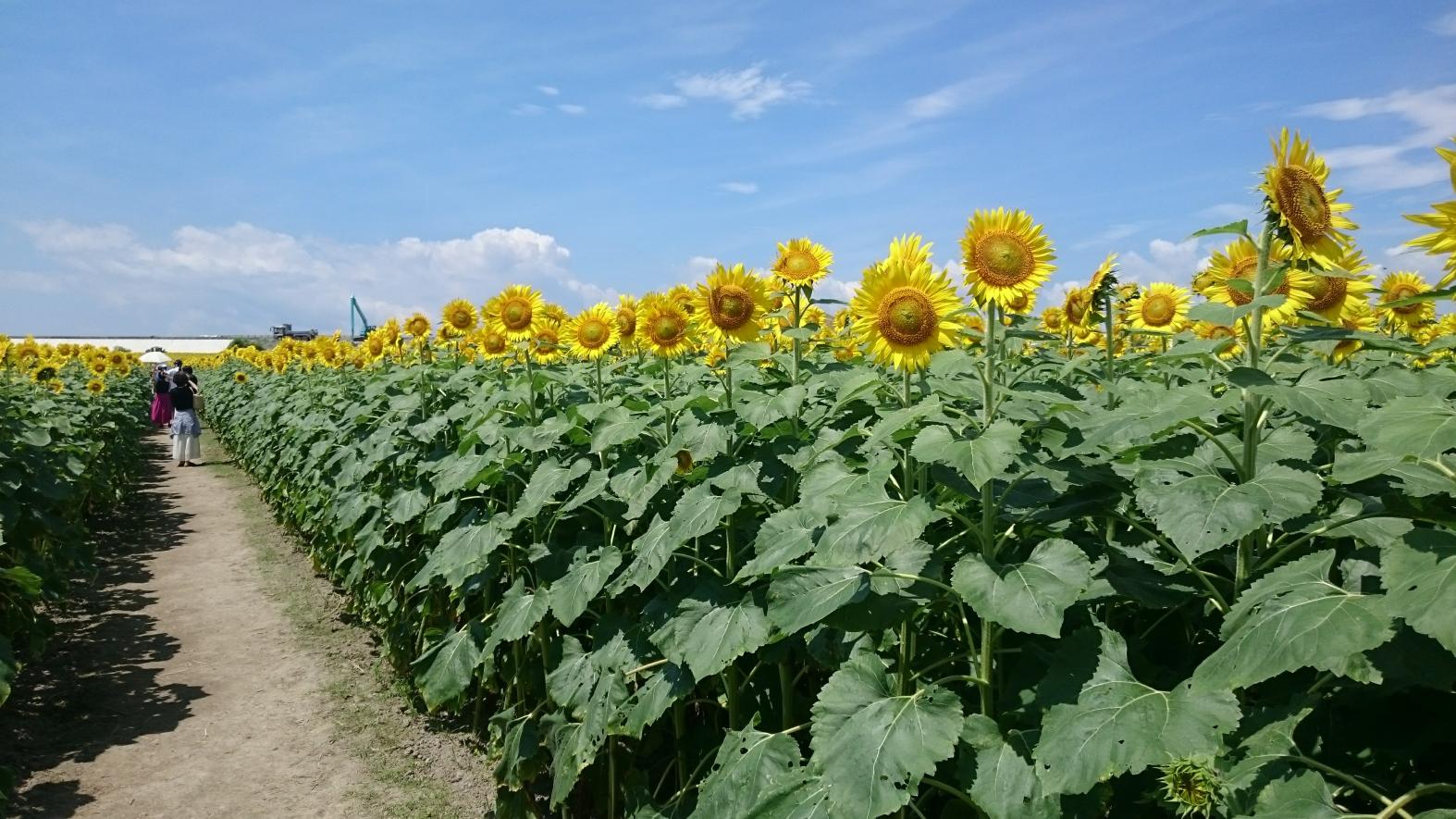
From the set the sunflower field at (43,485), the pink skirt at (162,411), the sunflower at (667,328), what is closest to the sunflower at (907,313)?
the sunflower at (667,328)

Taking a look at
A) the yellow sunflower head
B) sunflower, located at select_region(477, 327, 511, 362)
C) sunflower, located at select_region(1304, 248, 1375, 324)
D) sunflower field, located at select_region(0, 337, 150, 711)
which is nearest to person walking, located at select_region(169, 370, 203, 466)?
sunflower field, located at select_region(0, 337, 150, 711)

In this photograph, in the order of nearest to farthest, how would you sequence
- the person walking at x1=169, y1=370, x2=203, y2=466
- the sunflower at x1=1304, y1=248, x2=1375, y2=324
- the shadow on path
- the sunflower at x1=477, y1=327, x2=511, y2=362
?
the sunflower at x1=1304, y1=248, x2=1375, y2=324 < the shadow on path < the sunflower at x1=477, y1=327, x2=511, y2=362 < the person walking at x1=169, y1=370, x2=203, y2=466

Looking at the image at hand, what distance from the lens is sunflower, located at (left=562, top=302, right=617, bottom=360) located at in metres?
4.99

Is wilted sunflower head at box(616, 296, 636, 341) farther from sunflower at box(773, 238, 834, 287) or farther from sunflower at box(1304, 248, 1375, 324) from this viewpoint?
sunflower at box(1304, 248, 1375, 324)

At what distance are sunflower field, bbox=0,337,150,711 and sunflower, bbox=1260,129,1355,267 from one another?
17.9 feet

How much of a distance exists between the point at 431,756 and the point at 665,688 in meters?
2.90

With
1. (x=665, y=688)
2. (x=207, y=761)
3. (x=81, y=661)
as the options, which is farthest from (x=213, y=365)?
(x=665, y=688)

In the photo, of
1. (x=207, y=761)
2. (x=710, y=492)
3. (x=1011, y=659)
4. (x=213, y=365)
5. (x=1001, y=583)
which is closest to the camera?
(x=1001, y=583)

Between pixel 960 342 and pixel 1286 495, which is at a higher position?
pixel 960 342

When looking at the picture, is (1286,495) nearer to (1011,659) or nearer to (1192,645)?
(1192,645)

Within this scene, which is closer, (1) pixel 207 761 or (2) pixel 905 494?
(2) pixel 905 494

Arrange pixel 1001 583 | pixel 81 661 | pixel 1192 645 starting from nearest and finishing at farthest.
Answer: pixel 1001 583
pixel 1192 645
pixel 81 661

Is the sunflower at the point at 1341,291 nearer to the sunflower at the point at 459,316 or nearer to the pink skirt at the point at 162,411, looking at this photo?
the sunflower at the point at 459,316

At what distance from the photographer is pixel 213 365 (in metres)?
38.9
